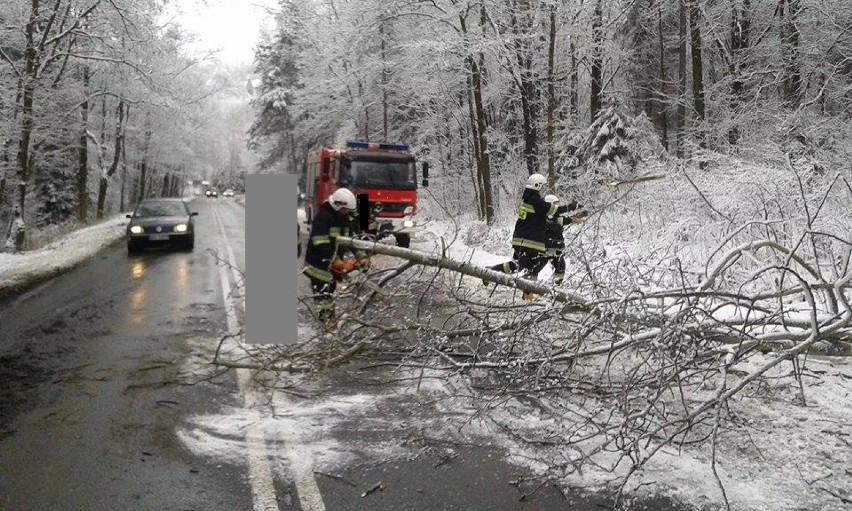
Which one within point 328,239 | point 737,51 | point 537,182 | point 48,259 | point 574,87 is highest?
point 574,87

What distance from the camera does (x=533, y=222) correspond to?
834 cm

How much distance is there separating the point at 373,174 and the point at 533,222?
8442mm

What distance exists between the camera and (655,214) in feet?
39.1

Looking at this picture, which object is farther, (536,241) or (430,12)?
(430,12)

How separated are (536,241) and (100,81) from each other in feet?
92.1

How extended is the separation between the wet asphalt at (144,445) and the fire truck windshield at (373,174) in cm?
857

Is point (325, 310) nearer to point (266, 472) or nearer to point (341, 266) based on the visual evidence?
point (341, 266)

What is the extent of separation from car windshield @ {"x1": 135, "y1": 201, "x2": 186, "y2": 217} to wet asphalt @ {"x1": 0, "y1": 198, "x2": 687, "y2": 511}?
9293mm

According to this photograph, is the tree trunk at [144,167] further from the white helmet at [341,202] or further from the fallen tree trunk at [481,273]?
the fallen tree trunk at [481,273]

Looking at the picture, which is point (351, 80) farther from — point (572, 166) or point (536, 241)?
point (536, 241)

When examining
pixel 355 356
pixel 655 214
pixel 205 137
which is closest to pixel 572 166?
pixel 655 214

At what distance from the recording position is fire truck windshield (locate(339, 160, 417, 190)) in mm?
16078

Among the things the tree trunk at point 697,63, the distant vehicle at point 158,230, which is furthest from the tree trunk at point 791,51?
the distant vehicle at point 158,230

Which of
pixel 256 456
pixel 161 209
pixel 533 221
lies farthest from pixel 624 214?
pixel 161 209
